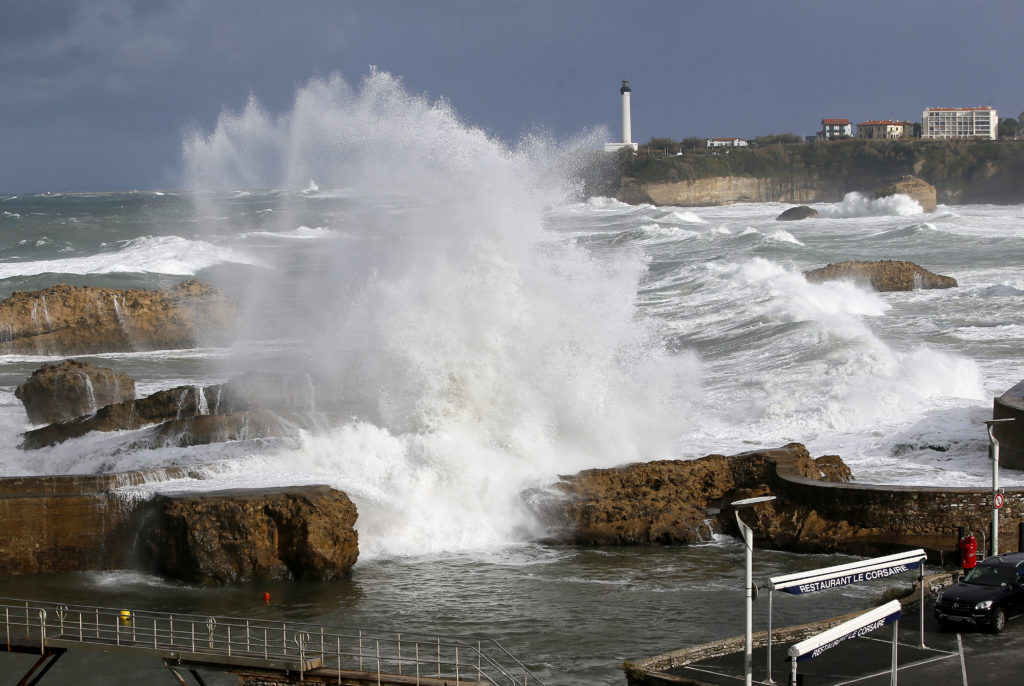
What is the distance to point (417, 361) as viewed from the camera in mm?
19594

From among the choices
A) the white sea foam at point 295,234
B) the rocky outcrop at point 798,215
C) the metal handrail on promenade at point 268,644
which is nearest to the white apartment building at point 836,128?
the rocky outcrop at point 798,215

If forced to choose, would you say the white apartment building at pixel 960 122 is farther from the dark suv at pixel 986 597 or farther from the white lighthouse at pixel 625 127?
the dark suv at pixel 986 597

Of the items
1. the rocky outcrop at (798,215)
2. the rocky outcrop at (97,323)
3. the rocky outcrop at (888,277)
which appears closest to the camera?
the rocky outcrop at (97,323)

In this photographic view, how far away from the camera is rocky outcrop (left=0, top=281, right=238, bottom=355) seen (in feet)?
105

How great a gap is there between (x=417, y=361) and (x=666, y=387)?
18.8ft

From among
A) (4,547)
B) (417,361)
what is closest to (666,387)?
(417,361)

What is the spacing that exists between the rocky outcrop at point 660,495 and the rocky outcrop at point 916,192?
75813 millimetres

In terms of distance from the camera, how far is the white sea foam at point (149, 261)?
5181cm

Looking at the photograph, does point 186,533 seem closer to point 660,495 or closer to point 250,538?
point 250,538

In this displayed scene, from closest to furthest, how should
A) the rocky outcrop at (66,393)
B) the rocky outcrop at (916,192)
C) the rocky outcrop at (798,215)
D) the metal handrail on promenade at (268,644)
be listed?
the metal handrail on promenade at (268,644)
the rocky outcrop at (66,393)
the rocky outcrop at (798,215)
the rocky outcrop at (916,192)

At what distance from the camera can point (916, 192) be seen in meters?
88.8

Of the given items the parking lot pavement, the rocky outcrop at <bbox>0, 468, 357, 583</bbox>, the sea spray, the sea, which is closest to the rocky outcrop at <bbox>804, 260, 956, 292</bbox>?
the sea

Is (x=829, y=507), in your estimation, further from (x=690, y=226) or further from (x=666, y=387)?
(x=690, y=226)

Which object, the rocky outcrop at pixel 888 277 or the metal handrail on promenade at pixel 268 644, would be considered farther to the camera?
the rocky outcrop at pixel 888 277
